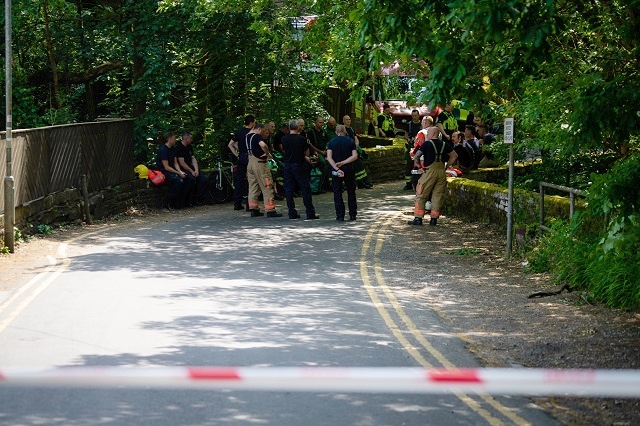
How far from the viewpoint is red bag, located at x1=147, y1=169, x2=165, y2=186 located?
926 inches

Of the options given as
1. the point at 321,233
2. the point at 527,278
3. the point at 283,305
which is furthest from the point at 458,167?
the point at 283,305

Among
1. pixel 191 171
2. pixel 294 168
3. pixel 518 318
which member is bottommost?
pixel 518 318

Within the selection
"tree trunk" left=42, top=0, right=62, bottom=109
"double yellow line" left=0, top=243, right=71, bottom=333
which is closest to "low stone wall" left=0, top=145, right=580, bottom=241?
"double yellow line" left=0, top=243, right=71, bottom=333

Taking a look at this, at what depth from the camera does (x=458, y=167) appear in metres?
24.8

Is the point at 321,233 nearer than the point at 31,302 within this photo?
→ No

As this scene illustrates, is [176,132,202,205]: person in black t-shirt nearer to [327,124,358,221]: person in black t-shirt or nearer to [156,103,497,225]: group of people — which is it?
[156,103,497,225]: group of people

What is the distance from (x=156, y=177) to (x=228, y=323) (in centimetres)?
1248

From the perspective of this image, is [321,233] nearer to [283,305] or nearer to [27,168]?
[27,168]

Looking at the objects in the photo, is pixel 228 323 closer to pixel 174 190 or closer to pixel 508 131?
pixel 508 131

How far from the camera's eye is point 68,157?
68.6ft

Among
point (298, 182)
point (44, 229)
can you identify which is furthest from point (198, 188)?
point (44, 229)

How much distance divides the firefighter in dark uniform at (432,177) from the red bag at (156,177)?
5.84 m

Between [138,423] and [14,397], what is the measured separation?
1.28 metres

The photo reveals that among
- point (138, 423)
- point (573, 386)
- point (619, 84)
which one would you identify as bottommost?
point (138, 423)
